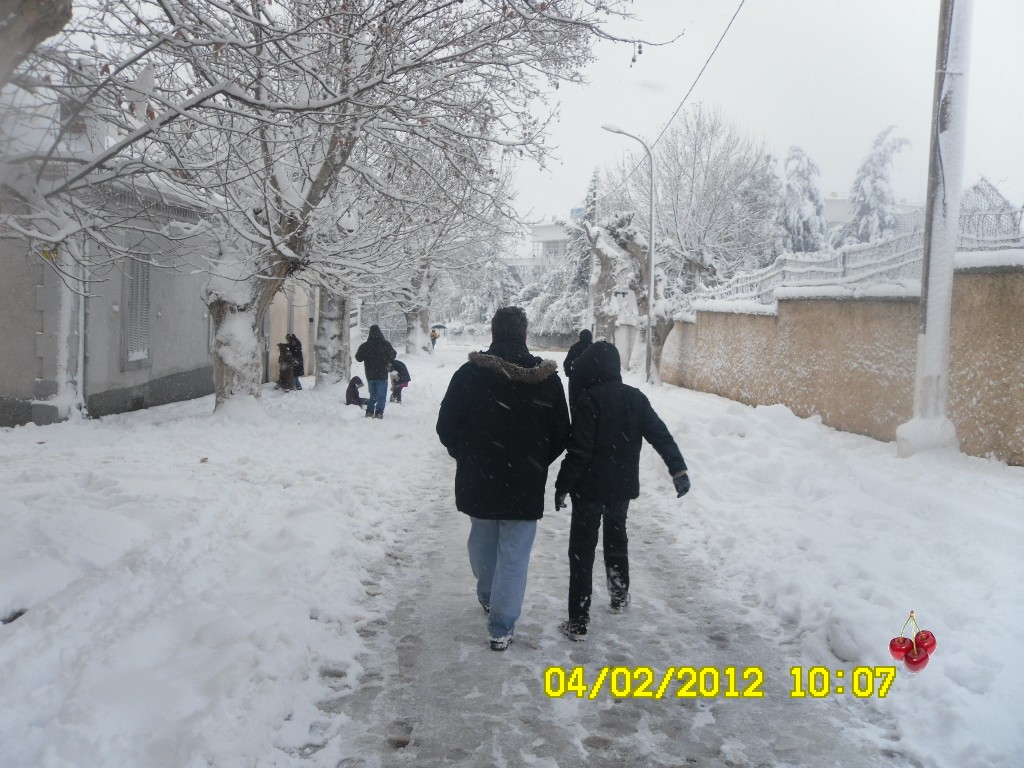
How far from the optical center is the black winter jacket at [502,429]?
15.1 ft

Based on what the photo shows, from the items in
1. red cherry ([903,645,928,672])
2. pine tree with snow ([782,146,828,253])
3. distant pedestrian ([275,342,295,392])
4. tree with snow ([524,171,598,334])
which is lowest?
red cherry ([903,645,928,672])

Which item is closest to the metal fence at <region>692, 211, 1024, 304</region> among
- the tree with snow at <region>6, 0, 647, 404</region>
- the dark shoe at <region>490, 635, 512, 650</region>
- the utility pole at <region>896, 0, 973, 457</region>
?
the utility pole at <region>896, 0, 973, 457</region>

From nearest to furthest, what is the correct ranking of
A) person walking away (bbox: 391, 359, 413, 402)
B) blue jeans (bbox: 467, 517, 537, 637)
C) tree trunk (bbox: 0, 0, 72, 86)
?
tree trunk (bbox: 0, 0, 72, 86)
blue jeans (bbox: 467, 517, 537, 637)
person walking away (bbox: 391, 359, 413, 402)

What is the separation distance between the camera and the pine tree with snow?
135ft

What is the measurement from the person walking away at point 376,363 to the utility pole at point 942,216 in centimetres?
866

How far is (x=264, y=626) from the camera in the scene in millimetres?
4539

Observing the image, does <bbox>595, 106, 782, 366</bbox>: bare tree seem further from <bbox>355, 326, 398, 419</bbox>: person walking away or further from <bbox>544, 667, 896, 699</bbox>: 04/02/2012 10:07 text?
<bbox>544, 667, 896, 699</bbox>: 04/02/2012 10:07 text

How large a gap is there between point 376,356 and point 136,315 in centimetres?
481

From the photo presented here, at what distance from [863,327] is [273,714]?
11.2m

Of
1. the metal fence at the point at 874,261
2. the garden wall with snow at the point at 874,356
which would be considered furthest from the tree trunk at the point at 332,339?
the metal fence at the point at 874,261

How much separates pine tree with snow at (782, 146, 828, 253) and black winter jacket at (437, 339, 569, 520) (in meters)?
39.2

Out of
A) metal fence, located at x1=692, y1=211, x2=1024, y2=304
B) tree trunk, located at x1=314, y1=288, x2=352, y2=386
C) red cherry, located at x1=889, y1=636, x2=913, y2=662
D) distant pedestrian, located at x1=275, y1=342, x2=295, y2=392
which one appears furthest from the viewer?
distant pedestrian, located at x1=275, y1=342, x2=295, y2=392

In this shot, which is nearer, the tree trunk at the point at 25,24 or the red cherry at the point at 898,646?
the red cherry at the point at 898,646

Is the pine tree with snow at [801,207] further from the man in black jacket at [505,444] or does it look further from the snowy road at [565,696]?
the man in black jacket at [505,444]
